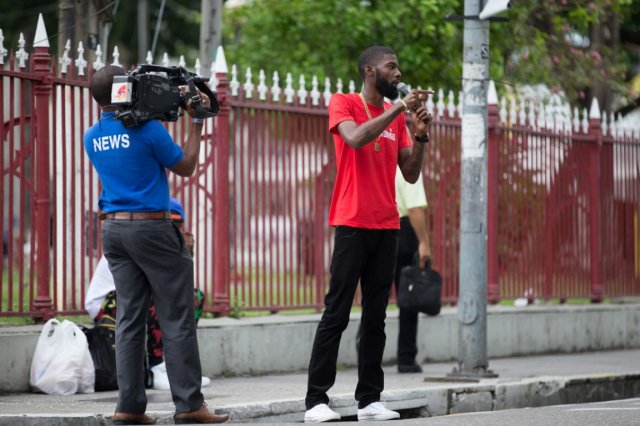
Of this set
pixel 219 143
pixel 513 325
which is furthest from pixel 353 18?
pixel 219 143

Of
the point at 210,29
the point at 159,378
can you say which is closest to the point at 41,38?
the point at 159,378

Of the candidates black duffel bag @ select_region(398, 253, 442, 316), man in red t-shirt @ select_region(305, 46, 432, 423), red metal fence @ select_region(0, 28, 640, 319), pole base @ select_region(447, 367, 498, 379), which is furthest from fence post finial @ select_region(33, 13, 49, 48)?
pole base @ select_region(447, 367, 498, 379)

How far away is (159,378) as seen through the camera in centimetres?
881

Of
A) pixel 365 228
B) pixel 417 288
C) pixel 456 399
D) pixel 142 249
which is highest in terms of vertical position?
pixel 365 228

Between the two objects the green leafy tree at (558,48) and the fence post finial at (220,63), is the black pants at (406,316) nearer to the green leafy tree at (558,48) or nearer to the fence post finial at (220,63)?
the fence post finial at (220,63)

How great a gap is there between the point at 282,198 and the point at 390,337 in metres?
1.58

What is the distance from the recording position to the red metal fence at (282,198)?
916cm

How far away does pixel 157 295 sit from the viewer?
683 cm

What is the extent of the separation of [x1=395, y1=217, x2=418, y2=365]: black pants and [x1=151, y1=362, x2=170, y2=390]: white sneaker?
225cm

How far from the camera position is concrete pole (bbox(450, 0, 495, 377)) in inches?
382

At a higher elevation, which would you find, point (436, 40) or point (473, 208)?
point (436, 40)

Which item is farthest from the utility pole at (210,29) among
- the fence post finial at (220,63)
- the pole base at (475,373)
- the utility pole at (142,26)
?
the utility pole at (142,26)

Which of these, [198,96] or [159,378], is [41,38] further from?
[198,96]

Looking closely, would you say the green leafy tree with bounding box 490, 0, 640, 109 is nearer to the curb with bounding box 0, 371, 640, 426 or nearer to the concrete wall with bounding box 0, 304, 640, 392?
the concrete wall with bounding box 0, 304, 640, 392
